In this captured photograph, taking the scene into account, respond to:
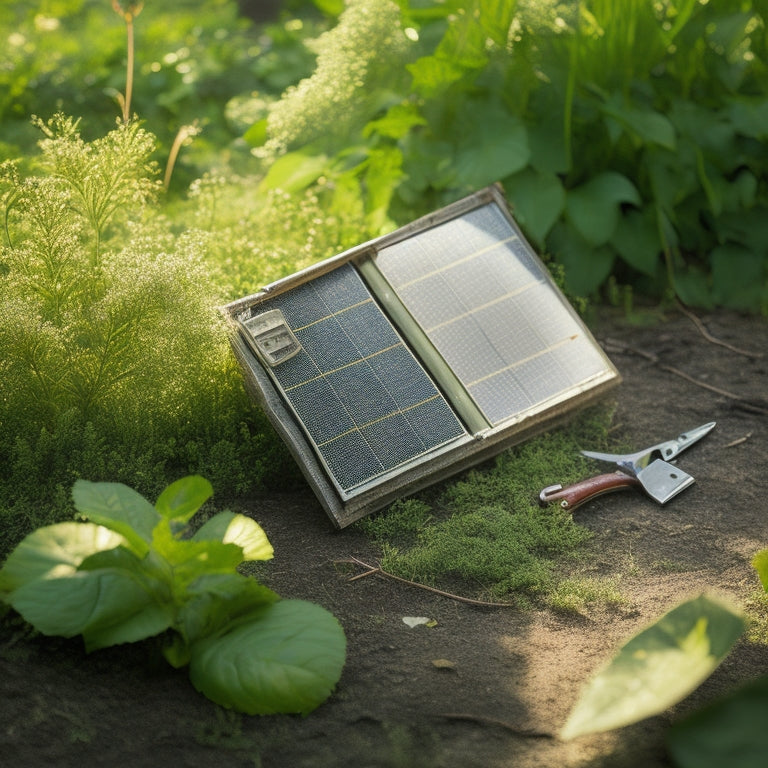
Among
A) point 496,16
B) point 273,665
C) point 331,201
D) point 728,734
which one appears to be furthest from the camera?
point 331,201

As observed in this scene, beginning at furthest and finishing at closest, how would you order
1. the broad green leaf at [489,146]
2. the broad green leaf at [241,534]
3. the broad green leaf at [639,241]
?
1. the broad green leaf at [639,241]
2. the broad green leaf at [489,146]
3. the broad green leaf at [241,534]

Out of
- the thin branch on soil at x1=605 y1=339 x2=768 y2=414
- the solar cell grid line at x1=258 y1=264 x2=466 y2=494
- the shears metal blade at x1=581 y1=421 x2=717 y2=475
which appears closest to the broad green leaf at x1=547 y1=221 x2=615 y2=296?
the thin branch on soil at x1=605 y1=339 x2=768 y2=414

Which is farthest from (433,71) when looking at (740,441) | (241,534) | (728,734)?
(728,734)

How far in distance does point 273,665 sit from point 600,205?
2.84 meters

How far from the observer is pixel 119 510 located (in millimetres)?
2205

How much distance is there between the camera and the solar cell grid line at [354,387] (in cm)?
286

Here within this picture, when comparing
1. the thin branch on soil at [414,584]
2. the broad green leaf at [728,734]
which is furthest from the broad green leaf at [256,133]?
the broad green leaf at [728,734]

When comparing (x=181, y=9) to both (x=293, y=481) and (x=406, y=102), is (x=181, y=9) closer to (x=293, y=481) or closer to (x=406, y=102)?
(x=406, y=102)

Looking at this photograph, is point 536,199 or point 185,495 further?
point 536,199

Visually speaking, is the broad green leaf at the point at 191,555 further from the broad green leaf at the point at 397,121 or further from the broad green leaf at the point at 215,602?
the broad green leaf at the point at 397,121

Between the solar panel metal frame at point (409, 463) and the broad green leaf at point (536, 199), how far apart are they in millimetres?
549

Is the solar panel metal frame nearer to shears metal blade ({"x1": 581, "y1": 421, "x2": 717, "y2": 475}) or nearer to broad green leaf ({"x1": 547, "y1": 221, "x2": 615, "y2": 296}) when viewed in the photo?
shears metal blade ({"x1": 581, "y1": 421, "x2": 717, "y2": 475})

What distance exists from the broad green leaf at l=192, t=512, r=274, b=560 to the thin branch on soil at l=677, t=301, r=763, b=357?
8.94 feet

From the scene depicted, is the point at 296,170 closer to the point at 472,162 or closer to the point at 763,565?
the point at 472,162
